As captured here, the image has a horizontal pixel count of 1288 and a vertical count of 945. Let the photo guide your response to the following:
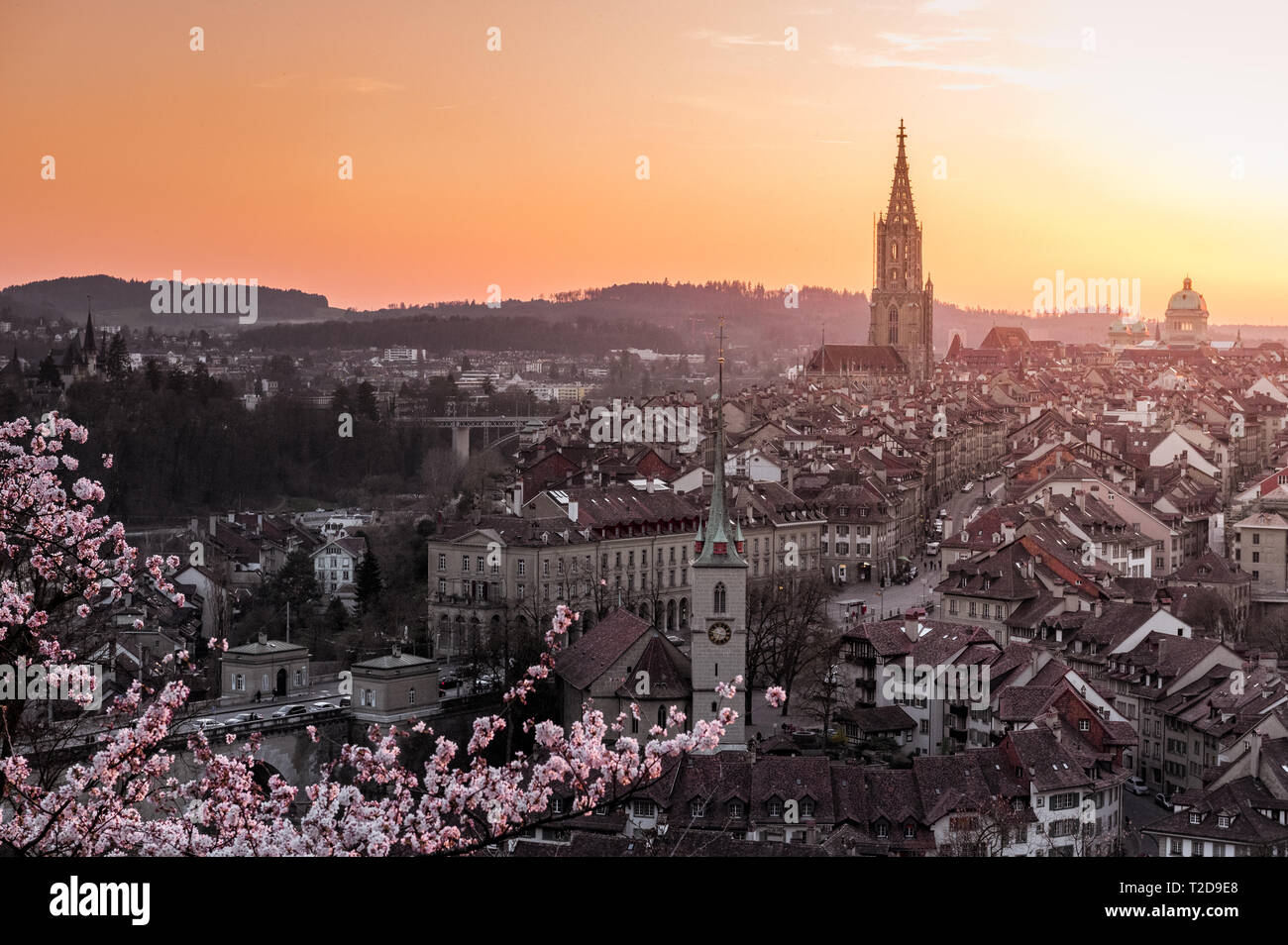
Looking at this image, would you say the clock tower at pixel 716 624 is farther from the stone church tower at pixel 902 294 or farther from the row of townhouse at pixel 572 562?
the stone church tower at pixel 902 294

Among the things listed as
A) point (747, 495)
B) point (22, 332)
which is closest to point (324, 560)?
point (747, 495)

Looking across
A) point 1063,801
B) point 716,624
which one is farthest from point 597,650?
point 1063,801

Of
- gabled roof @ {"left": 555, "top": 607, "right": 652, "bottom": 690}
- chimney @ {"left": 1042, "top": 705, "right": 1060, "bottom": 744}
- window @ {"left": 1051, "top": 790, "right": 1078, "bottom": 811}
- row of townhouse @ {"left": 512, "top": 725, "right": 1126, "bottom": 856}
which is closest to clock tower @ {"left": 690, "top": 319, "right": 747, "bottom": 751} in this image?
gabled roof @ {"left": 555, "top": 607, "right": 652, "bottom": 690}

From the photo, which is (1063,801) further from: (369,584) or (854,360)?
(854,360)

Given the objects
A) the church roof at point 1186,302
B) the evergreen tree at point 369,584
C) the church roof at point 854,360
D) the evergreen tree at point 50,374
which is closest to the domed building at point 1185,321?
the church roof at point 1186,302

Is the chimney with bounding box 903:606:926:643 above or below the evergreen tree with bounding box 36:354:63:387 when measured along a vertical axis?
below

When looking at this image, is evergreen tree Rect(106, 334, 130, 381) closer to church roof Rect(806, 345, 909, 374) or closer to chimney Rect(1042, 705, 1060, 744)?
church roof Rect(806, 345, 909, 374)

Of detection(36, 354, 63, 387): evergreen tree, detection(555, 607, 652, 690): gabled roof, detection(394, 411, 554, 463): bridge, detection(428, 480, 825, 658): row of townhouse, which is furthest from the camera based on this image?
detection(394, 411, 554, 463): bridge

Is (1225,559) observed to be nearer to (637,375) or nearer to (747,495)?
(747,495)
